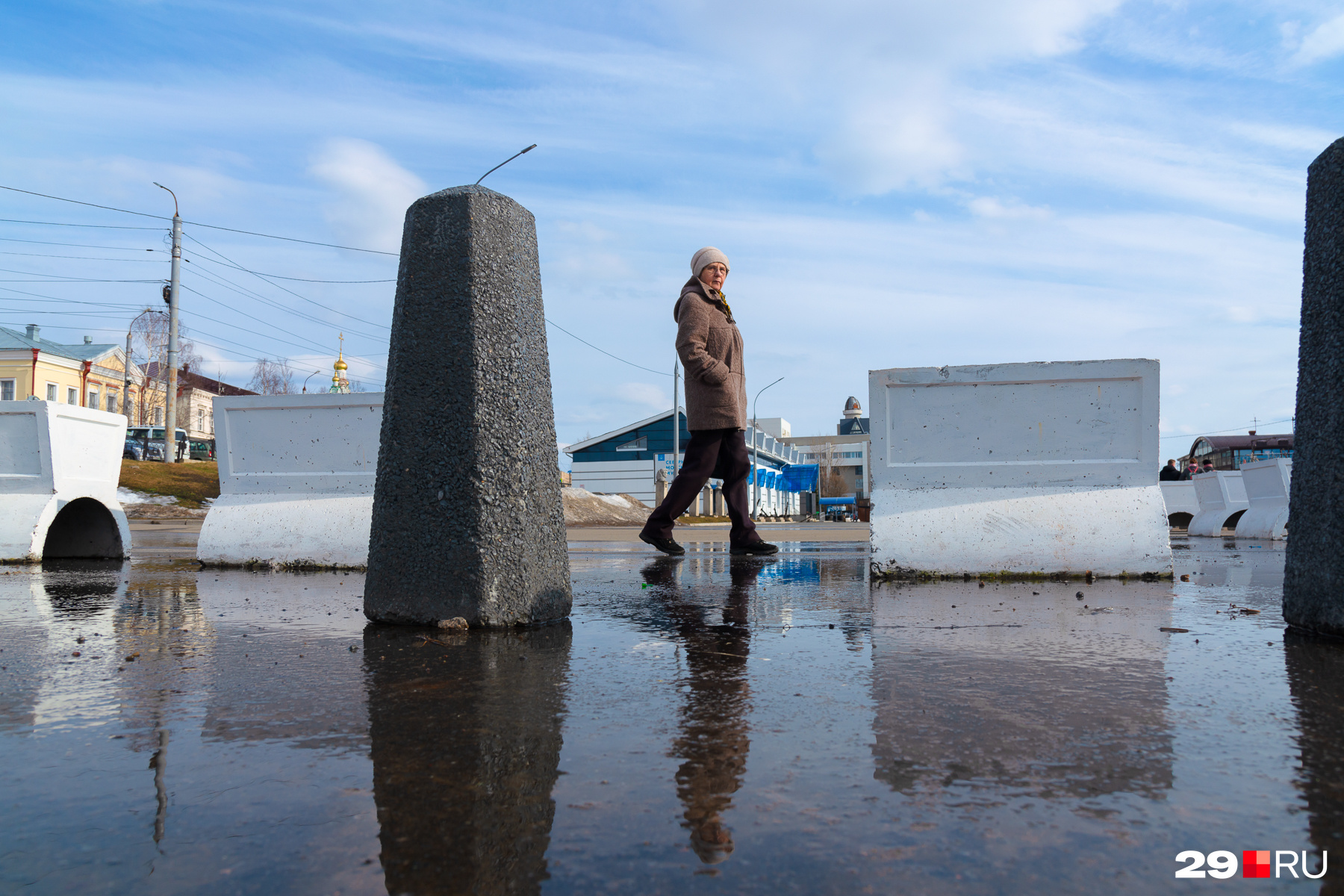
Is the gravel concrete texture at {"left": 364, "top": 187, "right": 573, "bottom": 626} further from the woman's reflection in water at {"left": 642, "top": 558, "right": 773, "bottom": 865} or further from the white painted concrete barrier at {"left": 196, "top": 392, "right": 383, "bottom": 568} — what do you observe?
the white painted concrete barrier at {"left": 196, "top": 392, "right": 383, "bottom": 568}

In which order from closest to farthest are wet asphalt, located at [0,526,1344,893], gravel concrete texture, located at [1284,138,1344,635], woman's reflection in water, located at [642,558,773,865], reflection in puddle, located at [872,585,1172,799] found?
1. wet asphalt, located at [0,526,1344,893]
2. woman's reflection in water, located at [642,558,773,865]
3. reflection in puddle, located at [872,585,1172,799]
4. gravel concrete texture, located at [1284,138,1344,635]

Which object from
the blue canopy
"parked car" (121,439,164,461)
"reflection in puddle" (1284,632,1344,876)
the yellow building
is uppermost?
the yellow building

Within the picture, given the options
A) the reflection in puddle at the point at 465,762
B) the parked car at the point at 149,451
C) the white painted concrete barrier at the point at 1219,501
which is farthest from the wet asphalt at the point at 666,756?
the parked car at the point at 149,451

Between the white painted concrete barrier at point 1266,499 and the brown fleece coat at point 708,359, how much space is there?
8.81 metres

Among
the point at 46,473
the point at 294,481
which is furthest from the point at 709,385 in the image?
the point at 46,473

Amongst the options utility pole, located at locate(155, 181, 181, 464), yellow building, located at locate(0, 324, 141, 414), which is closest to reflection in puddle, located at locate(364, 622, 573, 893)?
utility pole, located at locate(155, 181, 181, 464)

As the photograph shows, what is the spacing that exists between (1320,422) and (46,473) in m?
8.54

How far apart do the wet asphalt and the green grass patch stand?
26961mm

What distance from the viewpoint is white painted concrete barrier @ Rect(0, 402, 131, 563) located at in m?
7.28

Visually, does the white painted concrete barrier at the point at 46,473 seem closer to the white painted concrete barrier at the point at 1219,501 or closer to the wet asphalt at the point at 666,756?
the wet asphalt at the point at 666,756

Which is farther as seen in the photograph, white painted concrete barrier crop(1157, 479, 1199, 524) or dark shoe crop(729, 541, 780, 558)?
white painted concrete barrier crop(1157, 479, 1199, 524)

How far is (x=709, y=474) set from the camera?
6.69 m

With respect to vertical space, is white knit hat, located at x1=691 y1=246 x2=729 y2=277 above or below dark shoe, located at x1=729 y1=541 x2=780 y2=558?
above

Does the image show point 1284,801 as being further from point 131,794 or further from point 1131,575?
point 1131,575
